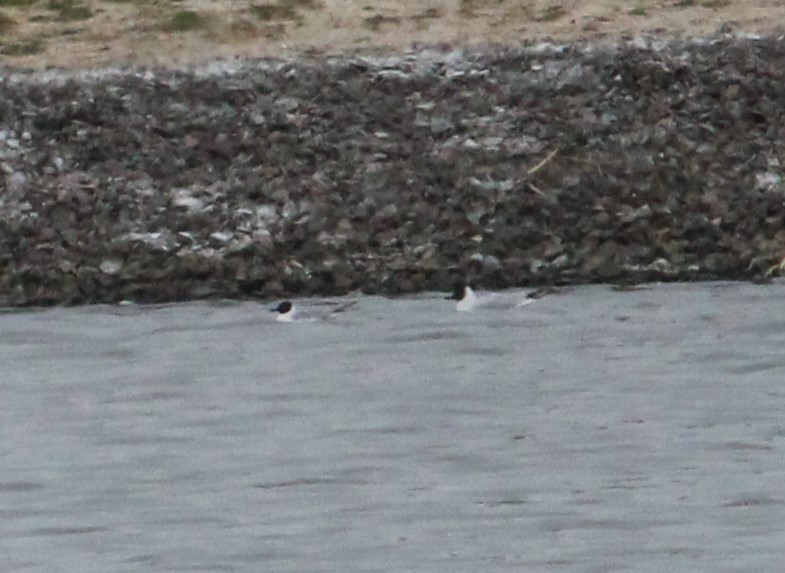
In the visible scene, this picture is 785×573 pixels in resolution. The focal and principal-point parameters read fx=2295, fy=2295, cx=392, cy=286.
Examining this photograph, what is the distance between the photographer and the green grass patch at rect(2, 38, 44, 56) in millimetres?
11578

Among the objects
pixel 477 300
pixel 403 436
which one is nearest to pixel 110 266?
pixel 477 300

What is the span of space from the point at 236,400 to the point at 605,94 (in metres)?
3.68

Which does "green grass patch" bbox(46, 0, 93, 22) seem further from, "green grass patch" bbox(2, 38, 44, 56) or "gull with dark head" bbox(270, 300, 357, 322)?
"gull with dark head" bbox(270, 300, 357, 322)

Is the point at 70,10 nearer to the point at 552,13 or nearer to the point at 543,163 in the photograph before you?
the point at 552,13

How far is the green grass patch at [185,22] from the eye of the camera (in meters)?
11.9

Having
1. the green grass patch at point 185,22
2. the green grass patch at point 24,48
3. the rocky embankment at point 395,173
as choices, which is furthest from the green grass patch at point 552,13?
the green grass patch at point 24,48

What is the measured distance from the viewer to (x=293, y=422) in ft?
23.0

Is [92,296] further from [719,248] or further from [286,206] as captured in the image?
[719,248]

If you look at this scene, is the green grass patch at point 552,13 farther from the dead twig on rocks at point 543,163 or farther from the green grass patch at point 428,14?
the dead twig on rocks at point 543,163

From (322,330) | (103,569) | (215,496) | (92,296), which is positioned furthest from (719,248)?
(103,569)

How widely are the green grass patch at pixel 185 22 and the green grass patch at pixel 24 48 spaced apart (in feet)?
2.20

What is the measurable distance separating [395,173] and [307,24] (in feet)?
6.88

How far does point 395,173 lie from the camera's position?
32.7ft

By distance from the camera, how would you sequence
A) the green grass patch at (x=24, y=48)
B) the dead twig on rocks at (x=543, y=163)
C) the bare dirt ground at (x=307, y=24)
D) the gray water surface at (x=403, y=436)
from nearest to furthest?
1. the gray water surface at (x=403, y=436)
2. the dead twig on rocks at (x=543, y=163)
3. the bare dirt ground at (x=307, y=24)
4. the green grass patch at (x=24, y=48)
